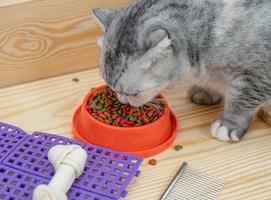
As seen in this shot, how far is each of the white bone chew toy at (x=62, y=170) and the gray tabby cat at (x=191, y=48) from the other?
0.24 m

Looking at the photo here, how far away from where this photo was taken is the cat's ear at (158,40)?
1.14 m

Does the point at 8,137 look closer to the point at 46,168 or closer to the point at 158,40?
the point at 46,168

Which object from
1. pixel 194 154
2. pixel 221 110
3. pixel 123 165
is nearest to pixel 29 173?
pixel 123 165

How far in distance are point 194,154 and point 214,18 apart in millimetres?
405

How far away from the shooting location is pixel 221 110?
1.62 m

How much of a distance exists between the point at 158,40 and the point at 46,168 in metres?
0.45

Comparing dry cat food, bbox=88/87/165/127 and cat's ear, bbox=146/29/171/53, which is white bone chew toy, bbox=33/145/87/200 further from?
cat's ear, bbox=146/29/171/53

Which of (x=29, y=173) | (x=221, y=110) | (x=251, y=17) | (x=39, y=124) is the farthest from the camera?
(x=221, y=110)

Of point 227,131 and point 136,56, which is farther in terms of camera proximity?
point 227,131

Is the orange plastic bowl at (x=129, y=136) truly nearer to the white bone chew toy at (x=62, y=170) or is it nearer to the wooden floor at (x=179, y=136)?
the wooden floor at (x=179, y=136)

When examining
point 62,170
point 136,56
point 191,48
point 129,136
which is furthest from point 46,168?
point 191,48

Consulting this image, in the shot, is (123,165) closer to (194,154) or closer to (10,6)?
(194,154)

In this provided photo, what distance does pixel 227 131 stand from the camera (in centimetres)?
145

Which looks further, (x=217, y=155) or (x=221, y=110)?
(x=221, y=110)
